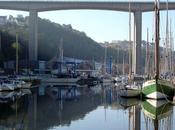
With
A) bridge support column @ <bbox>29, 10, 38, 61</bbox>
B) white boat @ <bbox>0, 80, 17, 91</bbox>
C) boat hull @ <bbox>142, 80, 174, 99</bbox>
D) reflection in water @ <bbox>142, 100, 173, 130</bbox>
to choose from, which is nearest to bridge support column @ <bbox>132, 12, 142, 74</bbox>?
bridge support column @ <bbox>29, 10, 38, 61</bbox>

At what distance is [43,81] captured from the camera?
95188mm

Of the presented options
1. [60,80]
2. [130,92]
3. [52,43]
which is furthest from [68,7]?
[130,92]

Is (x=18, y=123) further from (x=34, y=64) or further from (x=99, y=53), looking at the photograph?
(x=99, y=53)

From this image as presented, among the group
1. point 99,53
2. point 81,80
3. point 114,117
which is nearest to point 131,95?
point 114,117

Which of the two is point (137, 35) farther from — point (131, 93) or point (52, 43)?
point (131, 93)

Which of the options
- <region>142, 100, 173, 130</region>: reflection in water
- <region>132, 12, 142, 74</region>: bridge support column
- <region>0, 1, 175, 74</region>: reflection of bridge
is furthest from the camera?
<region>132, 12, 142, 74</region>: bridge support column

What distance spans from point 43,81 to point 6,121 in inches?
2757

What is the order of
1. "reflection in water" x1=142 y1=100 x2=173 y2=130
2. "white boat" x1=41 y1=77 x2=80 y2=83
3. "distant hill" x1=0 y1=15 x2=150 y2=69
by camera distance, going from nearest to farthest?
1. "reflection in water" x1=142 y1=100 x2=173 y2=130
2. "white boat" x1=41 y1=77 x2=80 y2=83
3. "distant hill" x1=0 y1=15 x2=150 y2=69

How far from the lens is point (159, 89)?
3741 centimetres

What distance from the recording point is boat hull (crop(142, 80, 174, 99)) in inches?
1462

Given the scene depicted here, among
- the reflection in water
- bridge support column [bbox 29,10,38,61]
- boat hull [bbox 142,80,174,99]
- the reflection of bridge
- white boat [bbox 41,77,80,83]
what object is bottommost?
white boat [bbox 41,77,80,83]

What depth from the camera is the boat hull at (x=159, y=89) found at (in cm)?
3712

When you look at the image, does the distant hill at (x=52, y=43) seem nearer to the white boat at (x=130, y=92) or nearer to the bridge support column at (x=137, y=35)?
the bridge support column at (x=137, y=35)

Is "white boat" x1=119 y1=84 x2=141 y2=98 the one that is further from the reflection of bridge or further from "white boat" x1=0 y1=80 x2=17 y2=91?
the reflection of bridge
